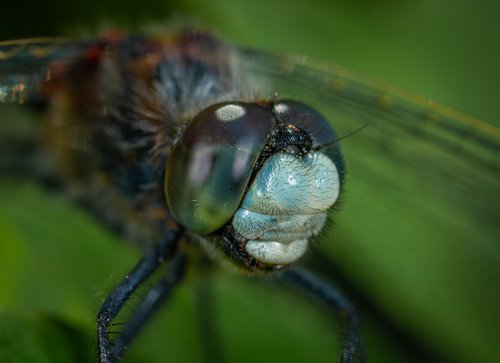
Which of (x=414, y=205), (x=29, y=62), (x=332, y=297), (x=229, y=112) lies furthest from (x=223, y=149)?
(x=414, y=205)

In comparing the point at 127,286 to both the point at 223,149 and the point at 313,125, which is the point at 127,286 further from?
the point at 313,125

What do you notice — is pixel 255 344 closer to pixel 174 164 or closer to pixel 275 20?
pixel 174 164

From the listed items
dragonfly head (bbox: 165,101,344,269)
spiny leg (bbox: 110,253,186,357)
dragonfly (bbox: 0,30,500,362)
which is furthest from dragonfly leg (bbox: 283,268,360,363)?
dragonfly head (bbox: 165,101,344,269)

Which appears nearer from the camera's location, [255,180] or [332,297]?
[255,180]

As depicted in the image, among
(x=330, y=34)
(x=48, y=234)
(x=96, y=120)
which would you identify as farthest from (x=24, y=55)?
(x=330, y=34)

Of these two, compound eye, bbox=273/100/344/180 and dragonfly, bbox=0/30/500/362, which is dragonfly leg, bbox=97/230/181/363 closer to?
dragonfly, bbox=0/30/500/362
